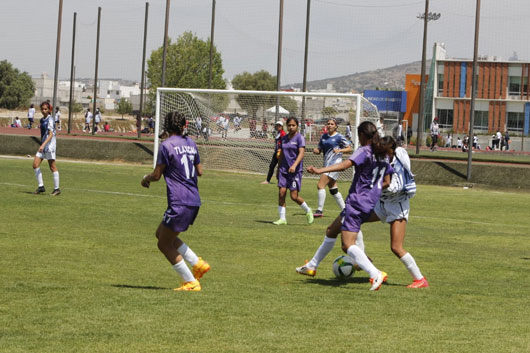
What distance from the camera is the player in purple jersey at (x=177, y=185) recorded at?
8.59m

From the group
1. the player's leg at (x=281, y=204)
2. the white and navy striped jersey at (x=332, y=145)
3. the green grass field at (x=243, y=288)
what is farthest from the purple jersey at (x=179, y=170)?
the white and navy striped jersey at (x=332, y=145)

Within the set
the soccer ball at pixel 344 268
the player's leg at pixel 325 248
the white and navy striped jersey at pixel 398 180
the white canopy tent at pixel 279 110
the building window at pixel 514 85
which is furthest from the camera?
the building window at pixel 514 85

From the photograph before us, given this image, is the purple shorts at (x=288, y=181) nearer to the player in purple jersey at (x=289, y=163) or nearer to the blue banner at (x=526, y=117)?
the player in purple jersey at (x=289, y=163)

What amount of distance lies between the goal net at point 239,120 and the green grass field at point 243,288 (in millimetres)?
11602

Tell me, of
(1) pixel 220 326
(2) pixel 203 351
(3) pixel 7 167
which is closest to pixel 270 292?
(1) pixel 220 326

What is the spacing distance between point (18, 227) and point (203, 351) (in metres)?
8.62

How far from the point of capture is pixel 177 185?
8.64 metres

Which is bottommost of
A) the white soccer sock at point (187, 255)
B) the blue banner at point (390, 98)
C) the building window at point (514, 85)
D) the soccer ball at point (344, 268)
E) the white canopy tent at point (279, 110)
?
the soccer ball at point (344, 268)

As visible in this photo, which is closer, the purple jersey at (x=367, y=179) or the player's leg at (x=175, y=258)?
the player's leg at (x=175, y=258)

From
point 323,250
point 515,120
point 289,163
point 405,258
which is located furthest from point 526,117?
point 405,258

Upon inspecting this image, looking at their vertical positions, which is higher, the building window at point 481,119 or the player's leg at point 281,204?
the building window at point 481,119

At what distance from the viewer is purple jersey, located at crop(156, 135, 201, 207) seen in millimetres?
8586

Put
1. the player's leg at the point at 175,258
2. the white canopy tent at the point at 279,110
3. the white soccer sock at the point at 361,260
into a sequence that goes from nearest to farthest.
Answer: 1. the player's leg at the point at 175,258
2. the white soccer sock at the point at 361,260
3. the white canopy tent at the point at 279,110

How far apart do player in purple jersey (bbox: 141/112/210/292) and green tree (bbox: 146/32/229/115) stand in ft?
155
